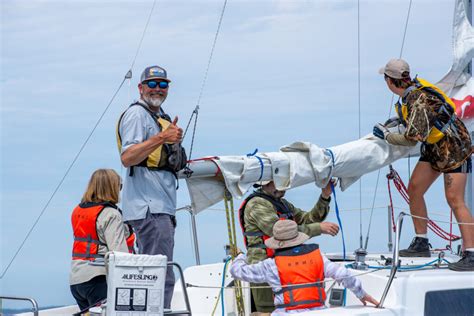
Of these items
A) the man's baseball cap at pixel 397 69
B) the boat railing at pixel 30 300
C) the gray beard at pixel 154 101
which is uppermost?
the man's baseball cap at pixel 397 69

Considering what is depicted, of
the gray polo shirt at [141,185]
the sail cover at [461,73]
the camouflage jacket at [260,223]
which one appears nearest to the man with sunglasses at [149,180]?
the gray polo shirt at [141,185]

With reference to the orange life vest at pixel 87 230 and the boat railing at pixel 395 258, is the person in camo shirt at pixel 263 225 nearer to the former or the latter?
the boat railing at pixel 395 258

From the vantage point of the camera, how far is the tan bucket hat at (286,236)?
16.2 feet

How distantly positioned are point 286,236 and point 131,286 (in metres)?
0.98

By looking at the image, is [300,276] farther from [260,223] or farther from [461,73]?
[461,73]

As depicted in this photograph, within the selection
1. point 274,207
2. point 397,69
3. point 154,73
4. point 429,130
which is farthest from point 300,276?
point 397,69

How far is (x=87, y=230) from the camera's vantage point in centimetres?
535

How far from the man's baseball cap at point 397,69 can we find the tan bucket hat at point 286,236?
5.67 feet

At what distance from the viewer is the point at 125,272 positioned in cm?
Result: 450

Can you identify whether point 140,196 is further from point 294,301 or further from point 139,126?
point 294,301

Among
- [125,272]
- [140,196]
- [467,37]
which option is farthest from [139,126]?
[467,37]

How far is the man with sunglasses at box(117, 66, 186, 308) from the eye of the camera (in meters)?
5.00

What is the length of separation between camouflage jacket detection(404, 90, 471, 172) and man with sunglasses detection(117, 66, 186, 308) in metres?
1.81

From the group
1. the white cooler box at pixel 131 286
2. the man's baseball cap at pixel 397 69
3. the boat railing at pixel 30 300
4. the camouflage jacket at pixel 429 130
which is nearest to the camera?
the white cooler box at pixel 131 286
